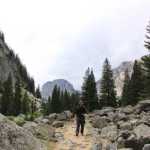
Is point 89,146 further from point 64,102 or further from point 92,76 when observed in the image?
point 64,102

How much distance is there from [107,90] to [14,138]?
7222cm

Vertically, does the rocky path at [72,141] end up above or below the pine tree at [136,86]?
below

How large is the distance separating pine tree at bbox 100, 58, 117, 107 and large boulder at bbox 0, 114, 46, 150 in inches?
2740

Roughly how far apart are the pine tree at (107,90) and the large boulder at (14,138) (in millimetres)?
69603

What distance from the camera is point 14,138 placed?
11750 mm

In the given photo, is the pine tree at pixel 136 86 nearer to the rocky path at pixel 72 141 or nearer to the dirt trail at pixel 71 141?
the rocky path at pixel 72 141

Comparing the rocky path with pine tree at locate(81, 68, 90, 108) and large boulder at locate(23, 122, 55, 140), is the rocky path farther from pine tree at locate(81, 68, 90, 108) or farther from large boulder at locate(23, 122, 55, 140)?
pine tree at locate(81, 68, 90, 108)

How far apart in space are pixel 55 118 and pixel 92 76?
164ft

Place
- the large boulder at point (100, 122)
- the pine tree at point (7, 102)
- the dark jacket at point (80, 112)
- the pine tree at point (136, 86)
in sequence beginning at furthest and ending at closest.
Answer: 1. the pine tree at point (7, 102)
2. the pine tree at point (136, 86)
3. the large boulder at point (100, 122)
4. the dark jacket at point (80, 112)

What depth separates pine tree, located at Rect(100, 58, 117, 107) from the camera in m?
82.1

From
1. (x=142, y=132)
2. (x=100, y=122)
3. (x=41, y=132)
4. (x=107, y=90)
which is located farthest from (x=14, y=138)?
(x=107, y=90)

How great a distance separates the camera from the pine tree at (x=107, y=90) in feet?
269

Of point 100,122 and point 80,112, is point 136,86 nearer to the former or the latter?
point 100,122

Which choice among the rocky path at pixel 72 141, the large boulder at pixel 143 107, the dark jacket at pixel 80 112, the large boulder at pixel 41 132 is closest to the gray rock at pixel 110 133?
the rocky path at pixel 72 141
